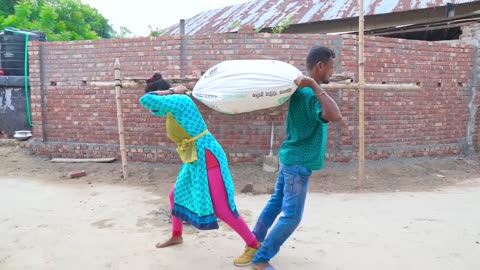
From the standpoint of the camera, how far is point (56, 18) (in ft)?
42.5

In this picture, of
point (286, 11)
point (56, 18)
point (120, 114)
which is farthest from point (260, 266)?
point (56, 18)

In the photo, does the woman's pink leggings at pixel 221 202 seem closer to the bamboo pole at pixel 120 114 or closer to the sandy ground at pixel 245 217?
the sandy ground at pixel 245 217

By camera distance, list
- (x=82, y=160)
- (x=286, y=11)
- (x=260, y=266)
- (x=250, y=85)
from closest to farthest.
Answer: (x=250, y=85) < (x=260, y=266) < (x=82, y=160) < (x=286, y=11)

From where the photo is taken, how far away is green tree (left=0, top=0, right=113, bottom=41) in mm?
11930

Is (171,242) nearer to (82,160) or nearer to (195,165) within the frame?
(195,165)

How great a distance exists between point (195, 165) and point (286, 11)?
8.29 metres

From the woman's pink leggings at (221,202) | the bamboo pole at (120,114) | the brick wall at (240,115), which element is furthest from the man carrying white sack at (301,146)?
the bamboo pole at (120,114)

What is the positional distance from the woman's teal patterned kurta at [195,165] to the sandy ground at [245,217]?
15.0 inches

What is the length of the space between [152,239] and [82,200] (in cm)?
176

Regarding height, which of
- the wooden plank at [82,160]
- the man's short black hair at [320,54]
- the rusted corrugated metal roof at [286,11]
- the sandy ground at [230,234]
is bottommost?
the sandy ground at [230,234]

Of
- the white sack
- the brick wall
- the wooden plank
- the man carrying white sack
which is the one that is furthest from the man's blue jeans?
the wooden plank

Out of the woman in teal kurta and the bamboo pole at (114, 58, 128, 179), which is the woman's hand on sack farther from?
the bamboo pole at (114, 58, 128, 179)

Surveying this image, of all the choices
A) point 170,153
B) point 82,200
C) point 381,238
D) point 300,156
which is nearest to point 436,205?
point 381,238

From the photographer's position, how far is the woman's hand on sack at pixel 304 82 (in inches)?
89.5
